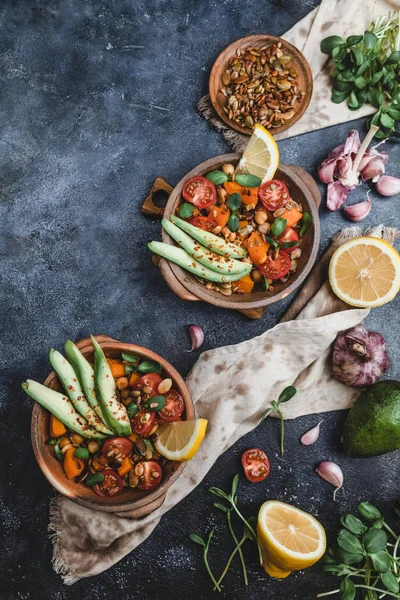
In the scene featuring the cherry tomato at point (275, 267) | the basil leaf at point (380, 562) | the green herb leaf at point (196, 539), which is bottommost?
the green herb leaf at point (196, 539)

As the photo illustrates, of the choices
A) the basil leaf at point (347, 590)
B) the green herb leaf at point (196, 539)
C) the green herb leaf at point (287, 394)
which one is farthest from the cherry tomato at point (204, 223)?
the basil leaf at point (347, 590)

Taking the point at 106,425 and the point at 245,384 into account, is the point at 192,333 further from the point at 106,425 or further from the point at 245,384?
the point at 106,425

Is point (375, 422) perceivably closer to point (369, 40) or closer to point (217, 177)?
point (217, 177)

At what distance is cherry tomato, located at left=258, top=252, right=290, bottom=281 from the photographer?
2.86m

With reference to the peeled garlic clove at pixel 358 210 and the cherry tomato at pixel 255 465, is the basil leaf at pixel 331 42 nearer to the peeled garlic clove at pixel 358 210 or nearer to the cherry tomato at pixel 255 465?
the peeled garlic clove at pixel 358 210

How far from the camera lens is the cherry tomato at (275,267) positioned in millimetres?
2855

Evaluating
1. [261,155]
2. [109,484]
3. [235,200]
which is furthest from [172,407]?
[261,155]

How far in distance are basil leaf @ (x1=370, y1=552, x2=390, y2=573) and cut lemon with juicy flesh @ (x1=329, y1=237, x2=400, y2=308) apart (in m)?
1.09

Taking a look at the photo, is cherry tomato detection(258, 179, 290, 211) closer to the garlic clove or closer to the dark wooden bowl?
the dark wooden bowl

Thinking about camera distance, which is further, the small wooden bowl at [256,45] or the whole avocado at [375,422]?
the small wooden bowl at [256,45]

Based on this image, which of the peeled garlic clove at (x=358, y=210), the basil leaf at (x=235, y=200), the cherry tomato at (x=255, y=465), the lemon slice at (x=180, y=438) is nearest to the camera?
the lemon slice at (x=180, y=438)

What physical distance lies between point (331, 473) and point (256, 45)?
2.06m

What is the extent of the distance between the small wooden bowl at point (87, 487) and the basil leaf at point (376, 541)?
89 centimetres

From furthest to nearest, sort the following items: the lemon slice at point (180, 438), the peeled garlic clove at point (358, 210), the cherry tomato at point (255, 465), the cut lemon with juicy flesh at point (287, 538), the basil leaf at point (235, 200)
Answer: the peeled garlic clove at point (358, 210)
the cherry tomato at point (255, 465)
the basil leaf at point (235, 200)
the cut lemon with juicy flesh at point (287, 538)
the lemon slice at point (180, 438)
